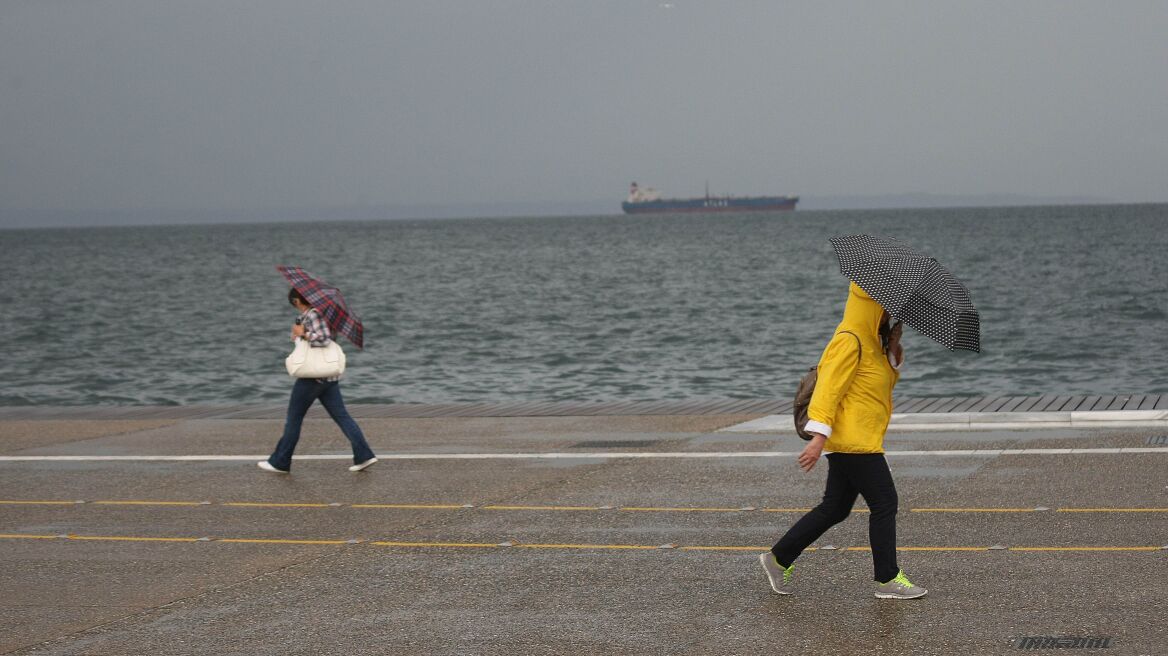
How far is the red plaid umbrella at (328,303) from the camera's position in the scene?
10.2 meters

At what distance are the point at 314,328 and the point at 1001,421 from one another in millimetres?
5404

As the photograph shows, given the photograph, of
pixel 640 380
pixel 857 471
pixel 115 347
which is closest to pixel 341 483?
pixel 857 471

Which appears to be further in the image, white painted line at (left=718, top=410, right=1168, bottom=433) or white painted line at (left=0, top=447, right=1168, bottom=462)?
white painted line at (left=718, top=410, right=1168, bottom=433)

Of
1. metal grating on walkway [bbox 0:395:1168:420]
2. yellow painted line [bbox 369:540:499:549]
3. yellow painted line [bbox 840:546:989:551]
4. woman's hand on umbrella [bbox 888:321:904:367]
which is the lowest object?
metal grating on walkway [bbox 0:395:1168:420]

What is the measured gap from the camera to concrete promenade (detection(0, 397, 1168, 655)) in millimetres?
6066

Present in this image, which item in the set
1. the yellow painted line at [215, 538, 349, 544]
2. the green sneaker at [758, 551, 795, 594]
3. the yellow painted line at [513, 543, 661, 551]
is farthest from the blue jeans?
the green sneaker at [758, 551, 795, 594]

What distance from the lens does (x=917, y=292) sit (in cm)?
596

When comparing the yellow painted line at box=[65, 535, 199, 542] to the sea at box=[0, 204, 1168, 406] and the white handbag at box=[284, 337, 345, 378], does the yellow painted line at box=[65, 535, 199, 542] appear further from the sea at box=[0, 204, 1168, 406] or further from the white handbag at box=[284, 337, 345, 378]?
the sea at box=[0, 204, 1168, 406]

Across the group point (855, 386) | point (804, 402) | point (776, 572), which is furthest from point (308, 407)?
point (855, 386)

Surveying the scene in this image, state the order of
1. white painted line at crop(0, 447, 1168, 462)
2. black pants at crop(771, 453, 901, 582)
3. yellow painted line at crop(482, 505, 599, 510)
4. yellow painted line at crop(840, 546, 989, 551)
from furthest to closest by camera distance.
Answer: white painted line at crop(0, 447, 1168, 462) < yellow painted line at crop(482, 505, 599, 510) < yellow painted line at crop(840, 546, 989, 551) < black pants at crop(771, 453, 901, 582)

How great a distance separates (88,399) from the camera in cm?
2472

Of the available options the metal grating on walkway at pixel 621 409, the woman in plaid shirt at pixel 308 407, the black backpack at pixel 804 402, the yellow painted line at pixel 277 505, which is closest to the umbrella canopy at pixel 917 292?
the black backpack at pixel 804 402

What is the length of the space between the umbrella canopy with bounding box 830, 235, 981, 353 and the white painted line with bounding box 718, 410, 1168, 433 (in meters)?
5.45

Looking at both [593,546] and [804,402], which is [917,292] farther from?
[593,546]
